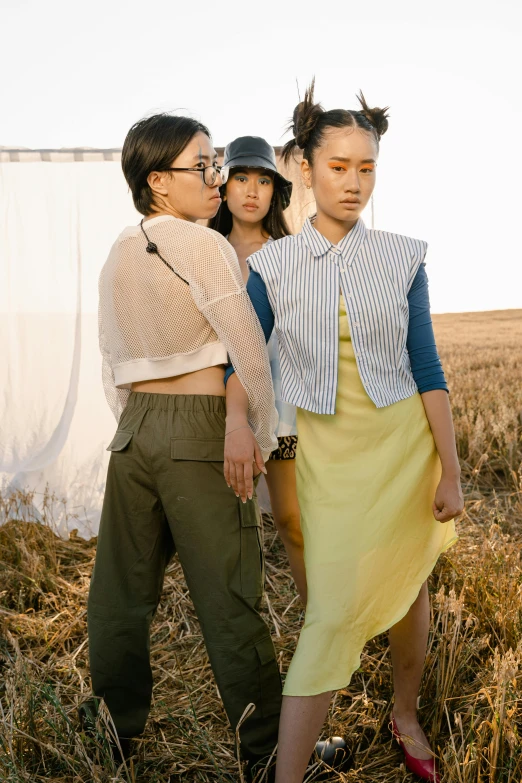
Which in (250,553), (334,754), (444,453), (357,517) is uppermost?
(444,453)

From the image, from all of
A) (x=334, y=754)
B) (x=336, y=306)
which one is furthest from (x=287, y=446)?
(x=334, y=754)

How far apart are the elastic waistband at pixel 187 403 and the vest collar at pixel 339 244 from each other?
450 millimetres

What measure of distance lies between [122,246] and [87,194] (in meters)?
3.04

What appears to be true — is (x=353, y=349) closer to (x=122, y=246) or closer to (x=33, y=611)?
(x=122, y=246)

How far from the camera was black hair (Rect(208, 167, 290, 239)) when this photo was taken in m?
2.97

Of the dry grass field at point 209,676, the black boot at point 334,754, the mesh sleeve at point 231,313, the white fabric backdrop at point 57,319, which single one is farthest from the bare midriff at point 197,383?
the white fabric backdrop at point 57,319


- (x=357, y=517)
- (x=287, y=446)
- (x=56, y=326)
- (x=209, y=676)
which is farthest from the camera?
(x=56, y=326)

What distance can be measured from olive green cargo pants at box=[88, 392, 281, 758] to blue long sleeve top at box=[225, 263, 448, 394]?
0.97 feet

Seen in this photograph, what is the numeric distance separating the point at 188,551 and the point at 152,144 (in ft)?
3.41

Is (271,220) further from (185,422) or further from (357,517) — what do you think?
(357,517)

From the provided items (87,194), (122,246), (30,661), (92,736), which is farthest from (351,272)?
(87,194)

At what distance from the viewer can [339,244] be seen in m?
1.88

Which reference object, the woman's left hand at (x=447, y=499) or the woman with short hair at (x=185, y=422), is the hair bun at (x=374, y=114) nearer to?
the woman with short hair at (x=185, y=422)

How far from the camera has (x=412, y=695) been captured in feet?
6.92
